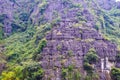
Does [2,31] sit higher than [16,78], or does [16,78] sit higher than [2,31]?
[2,31]

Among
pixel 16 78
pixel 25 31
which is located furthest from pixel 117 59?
pixel 25 31

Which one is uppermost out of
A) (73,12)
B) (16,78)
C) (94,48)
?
(73,12)

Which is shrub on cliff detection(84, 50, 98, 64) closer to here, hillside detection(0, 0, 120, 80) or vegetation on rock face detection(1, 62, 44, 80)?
hillside detection(0, 0, 120, 80)

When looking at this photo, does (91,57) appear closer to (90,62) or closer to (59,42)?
(90,62)

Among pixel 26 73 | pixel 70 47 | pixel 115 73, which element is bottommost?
pixel 115 73

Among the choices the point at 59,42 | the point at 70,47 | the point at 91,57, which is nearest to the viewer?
the point at 91,57

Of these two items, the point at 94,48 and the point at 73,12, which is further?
the point at 73,12

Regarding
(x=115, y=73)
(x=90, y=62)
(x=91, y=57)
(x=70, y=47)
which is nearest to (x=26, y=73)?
(x=70, y=47)

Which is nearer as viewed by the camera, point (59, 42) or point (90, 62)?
point (90, 62)

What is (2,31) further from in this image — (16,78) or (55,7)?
(16,78)
